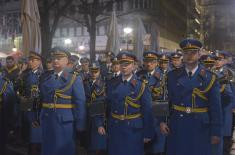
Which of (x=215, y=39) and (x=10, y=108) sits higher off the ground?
(x=215, y=39)

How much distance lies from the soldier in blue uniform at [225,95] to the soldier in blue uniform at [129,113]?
2884 mm

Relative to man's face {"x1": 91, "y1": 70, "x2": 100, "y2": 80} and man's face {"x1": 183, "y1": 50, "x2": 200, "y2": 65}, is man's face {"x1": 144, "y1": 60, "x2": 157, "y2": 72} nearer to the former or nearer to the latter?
man's face {"x1": 91, "y1": 70, "x2": 100, "y2": 80}

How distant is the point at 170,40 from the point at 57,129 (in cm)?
5763

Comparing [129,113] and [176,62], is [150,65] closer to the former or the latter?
[176,62]

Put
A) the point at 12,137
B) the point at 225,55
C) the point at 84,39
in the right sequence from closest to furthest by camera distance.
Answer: the point at 225,55
the point at 12,137
the point at 84,39

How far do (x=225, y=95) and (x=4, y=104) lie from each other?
14.7 feet

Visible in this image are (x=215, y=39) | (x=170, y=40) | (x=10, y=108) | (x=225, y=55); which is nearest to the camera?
(x=10, y=108)

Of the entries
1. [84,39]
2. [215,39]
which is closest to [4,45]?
[84,39]

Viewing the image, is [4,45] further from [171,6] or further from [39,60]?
[39,60]

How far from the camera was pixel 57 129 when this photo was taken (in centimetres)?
645

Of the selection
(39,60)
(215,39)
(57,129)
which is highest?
(215,39)

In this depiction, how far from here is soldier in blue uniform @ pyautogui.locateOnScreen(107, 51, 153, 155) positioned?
20.5 feet

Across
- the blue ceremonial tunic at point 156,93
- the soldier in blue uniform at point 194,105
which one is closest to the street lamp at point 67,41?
the blue ceremonial tunic at point 156,93

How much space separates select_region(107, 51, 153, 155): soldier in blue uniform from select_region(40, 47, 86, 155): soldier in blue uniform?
0.51 meters
